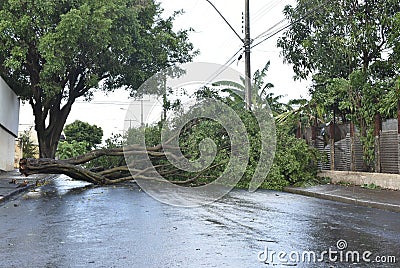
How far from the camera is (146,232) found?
7992 millimetres

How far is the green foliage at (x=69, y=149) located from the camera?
5413 centimetres

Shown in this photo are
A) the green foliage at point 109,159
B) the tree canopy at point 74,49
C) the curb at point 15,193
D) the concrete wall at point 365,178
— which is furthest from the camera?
the tree canopy at point 74,49

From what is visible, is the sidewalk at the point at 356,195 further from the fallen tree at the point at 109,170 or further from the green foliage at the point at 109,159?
the green foliage at the point at 109,159

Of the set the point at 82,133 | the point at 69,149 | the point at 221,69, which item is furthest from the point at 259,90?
the point at 82,133

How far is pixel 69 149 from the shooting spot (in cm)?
5581

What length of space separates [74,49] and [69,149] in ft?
111

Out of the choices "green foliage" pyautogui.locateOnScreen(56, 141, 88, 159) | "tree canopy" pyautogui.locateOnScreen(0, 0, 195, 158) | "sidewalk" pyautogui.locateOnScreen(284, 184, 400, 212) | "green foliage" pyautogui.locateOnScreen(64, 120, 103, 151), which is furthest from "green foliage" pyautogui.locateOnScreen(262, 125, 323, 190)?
"green foliage" pyautogui.locateOnScreen(64, 120, 103, 151)

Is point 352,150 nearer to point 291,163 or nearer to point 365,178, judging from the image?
point 365,178

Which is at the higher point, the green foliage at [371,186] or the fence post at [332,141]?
the fence post at [332,141]

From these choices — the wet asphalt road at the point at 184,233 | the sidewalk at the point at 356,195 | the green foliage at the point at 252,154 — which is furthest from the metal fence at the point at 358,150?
the wet asphalt road at the point at 184,233

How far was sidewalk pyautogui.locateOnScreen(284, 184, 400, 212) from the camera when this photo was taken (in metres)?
12.1

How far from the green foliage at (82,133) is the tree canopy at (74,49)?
33.8 m

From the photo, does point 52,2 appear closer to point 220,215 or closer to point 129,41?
point 129,41

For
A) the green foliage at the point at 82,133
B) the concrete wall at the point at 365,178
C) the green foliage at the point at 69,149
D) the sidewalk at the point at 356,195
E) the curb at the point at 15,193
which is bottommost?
the curb at the point at 15,193
